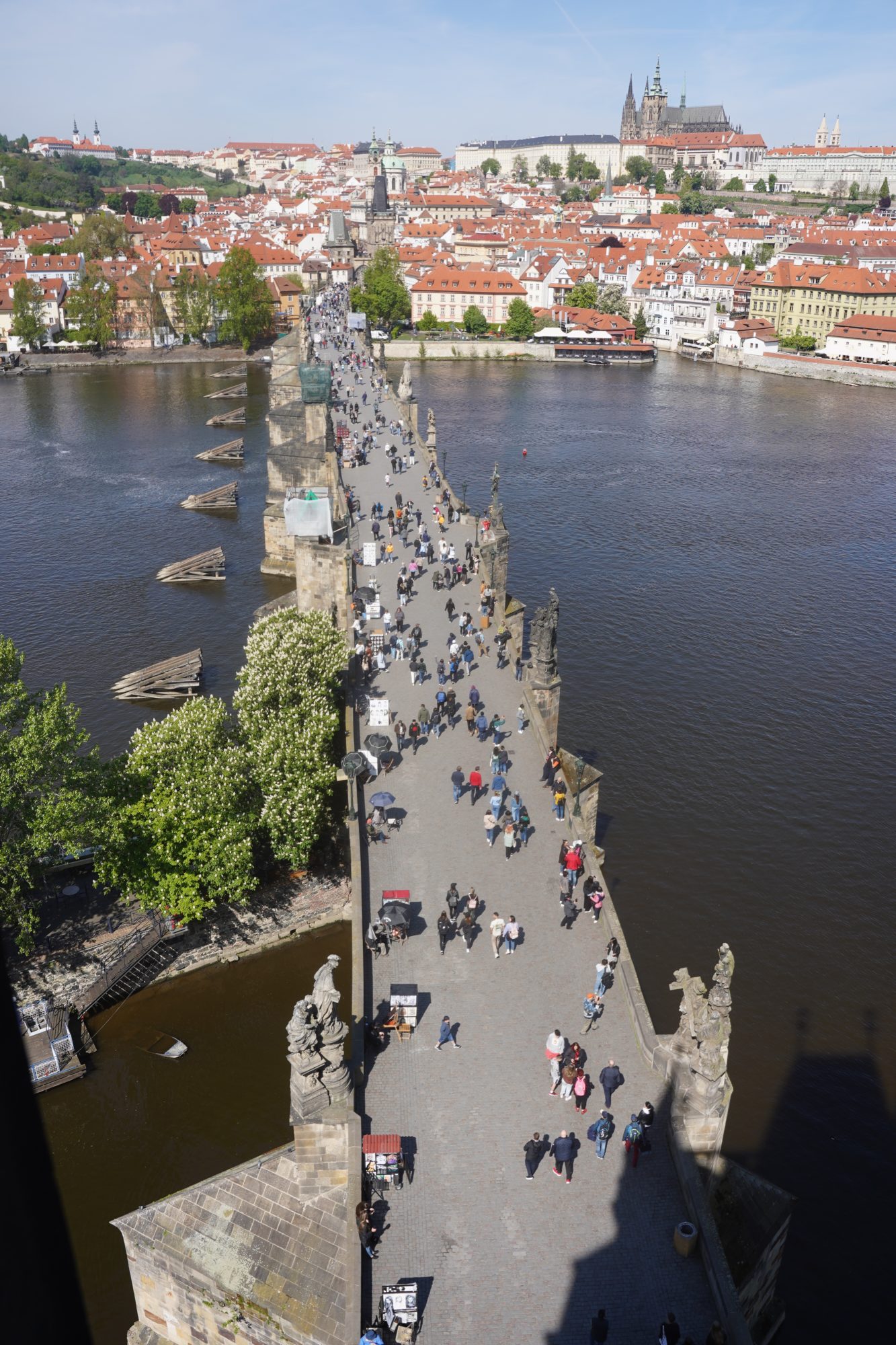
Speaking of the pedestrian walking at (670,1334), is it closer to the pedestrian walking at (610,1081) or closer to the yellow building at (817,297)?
the pedestrian walking at (610,1081)

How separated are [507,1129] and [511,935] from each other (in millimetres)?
4684

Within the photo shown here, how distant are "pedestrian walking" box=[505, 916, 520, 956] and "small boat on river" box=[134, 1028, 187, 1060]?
913cm

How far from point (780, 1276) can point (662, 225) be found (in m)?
192

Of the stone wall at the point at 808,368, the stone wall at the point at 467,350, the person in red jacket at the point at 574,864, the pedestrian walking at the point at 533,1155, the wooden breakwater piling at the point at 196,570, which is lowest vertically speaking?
the wooden breakwater piling at the point at 196,570

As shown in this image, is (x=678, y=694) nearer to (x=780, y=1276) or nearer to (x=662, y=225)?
(x=780, y=1276)

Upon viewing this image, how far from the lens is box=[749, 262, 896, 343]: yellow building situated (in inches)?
4761

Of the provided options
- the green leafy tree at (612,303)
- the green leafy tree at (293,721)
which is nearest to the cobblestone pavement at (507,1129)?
the green leafy tree at (293,721)

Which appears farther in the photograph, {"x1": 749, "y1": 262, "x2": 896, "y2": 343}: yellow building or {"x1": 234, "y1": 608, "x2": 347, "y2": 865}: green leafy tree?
{"x1": 749, "y1": 262, "x2": 896, "y2": 343}: yellow building

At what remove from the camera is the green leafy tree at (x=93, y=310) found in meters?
114

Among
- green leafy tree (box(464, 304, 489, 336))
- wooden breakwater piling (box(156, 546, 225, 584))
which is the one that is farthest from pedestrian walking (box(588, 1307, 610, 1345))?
green leafy tree (box(464, 304, 489, 336))

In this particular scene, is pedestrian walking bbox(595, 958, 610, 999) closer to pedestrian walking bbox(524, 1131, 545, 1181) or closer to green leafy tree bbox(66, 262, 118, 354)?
pedestrian walking bbox(524, 1131, 545, 1181)

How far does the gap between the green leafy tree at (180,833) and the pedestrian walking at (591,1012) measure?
10.3 meters

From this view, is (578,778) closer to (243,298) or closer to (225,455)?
(225,455)

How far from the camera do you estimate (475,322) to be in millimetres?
127625
